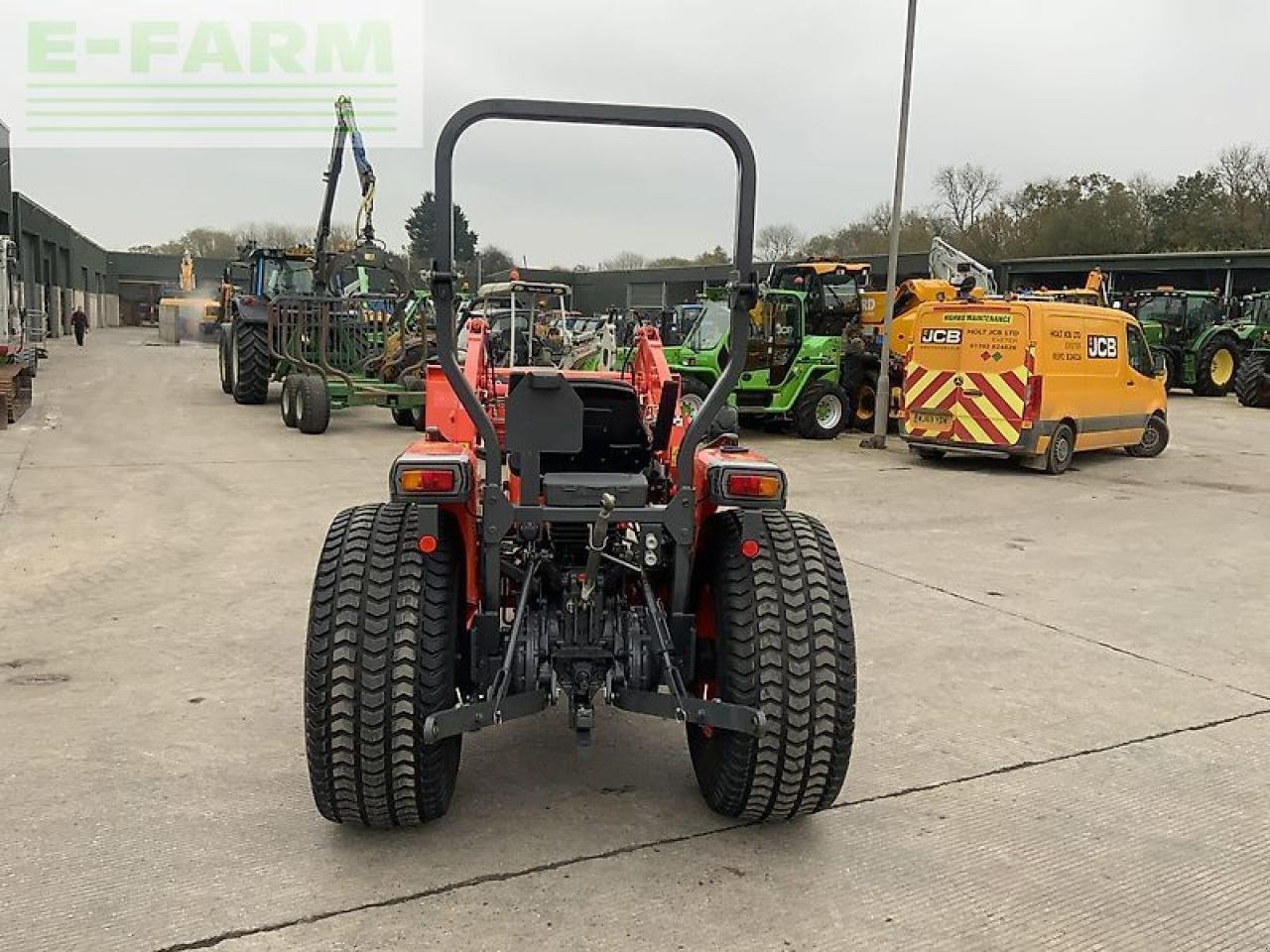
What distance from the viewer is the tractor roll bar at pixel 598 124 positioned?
2.84 m

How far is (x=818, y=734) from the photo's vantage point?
119 inches

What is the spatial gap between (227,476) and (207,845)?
7.20m

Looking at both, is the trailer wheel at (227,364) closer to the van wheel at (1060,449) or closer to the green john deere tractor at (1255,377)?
the van wheel at (1060,449)

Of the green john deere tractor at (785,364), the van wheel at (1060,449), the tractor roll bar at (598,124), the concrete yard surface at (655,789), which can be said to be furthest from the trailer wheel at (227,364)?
the tractor roll bar at (598,124)

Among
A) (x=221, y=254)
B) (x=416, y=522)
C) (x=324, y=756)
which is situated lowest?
(x=324, y=756)

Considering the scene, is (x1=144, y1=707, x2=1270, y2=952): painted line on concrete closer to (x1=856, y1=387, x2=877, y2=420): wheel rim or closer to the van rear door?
the van rear door

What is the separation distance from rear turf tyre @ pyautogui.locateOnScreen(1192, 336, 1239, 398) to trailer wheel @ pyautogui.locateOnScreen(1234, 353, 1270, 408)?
6.47 ft

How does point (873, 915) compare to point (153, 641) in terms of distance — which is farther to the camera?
point (153, 641)

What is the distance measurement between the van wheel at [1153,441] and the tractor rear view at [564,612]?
38.1 ft

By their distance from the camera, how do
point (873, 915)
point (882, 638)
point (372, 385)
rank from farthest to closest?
point (372, 385) → point (882, 638) → point (873, 915)

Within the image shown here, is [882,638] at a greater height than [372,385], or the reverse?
[372,385]

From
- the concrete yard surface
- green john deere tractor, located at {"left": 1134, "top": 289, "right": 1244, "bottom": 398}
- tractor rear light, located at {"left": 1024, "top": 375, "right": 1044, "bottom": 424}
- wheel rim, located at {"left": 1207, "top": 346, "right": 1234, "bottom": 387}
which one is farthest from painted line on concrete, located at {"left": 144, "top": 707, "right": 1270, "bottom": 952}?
wheel rim, located at {"left": 1207, "top": 346, "right": 1234, "bottom": 387}

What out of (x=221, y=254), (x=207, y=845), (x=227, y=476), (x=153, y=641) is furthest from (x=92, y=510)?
(x=221, y=254)

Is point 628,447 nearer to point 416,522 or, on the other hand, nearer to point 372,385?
point 416,522
